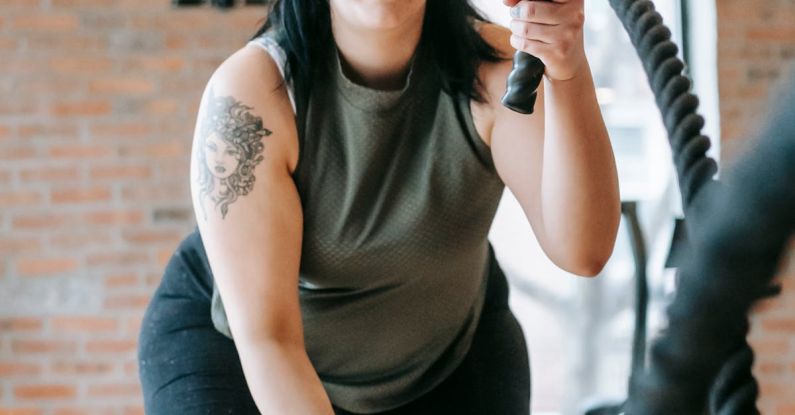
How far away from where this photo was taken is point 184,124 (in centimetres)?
315

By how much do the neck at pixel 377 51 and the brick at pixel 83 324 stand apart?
2218mm

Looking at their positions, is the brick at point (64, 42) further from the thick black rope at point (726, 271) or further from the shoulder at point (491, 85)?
the thick black rope at point (726, 271)

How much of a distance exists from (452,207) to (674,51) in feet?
2.47

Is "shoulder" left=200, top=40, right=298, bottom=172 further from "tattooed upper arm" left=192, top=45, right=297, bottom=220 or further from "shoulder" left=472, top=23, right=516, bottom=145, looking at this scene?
"shoulder" left=472, top=23, right=516, bottom=145

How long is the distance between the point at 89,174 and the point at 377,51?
7.22 feet

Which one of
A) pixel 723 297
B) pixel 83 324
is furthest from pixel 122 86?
pixel 723 297

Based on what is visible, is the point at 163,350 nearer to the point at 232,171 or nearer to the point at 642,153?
the point at 232,171

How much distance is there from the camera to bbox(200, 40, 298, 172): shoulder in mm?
1125

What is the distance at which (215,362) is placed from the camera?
1.25 m

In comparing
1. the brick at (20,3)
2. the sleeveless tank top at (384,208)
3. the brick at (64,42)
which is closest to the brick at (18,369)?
the brick at (64,42)

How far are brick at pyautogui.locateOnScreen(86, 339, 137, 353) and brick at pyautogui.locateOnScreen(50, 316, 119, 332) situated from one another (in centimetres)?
4

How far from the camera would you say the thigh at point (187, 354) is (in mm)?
1214

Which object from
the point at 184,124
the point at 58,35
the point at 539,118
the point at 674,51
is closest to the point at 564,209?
the point at 539,118

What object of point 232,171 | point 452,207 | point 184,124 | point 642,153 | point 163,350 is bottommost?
point 642,153
